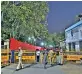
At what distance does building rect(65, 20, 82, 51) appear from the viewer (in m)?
38.1

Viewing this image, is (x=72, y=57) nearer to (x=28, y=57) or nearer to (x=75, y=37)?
(x=28, y=57)

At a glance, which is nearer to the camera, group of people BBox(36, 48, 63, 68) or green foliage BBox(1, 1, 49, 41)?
group of people BBox(36, 48, 63, 68)

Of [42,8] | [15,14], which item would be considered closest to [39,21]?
[42,8]

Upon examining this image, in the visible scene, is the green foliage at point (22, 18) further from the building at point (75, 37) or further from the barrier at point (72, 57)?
the building at point (75, 37)

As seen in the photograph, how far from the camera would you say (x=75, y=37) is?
134 ft

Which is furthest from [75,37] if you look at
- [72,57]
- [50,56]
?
[50,56]

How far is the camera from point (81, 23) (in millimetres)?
37312

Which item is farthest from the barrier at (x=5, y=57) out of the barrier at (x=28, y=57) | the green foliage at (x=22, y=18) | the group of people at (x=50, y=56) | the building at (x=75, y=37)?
the building at (x=75, y=37)

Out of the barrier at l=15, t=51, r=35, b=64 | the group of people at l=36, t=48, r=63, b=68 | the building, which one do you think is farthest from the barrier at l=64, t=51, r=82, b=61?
the building

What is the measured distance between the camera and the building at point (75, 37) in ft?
125

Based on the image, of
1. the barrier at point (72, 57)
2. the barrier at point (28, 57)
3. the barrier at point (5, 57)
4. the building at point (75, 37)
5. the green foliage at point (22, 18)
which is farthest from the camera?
the building at point (75, 37)

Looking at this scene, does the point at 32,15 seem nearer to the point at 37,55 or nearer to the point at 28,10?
the point at 28,10

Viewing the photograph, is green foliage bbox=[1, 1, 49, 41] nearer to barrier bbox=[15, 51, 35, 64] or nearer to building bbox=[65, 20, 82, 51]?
barrier bbox=[15, 51, 35, 64]

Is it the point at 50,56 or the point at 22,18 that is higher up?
the point at 22,18
